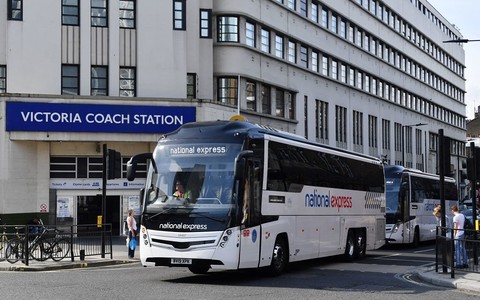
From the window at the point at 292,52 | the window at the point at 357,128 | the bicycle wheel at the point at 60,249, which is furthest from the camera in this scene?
the window at the point at 357,128

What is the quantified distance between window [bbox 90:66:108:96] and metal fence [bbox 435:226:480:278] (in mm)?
22025

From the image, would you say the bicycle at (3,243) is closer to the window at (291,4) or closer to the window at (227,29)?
the window at (227,29)

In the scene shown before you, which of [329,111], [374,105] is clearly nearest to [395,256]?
[329,111]

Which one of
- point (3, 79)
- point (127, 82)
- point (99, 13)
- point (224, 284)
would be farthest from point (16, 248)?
point (99, 13)

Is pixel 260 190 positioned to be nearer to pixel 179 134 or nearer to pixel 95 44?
pixel 179 134

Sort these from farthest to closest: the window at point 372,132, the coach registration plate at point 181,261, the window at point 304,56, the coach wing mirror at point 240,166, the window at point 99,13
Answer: the window at point 372,132
the window at point 304,56
the window at point 99,13
the coach registration plate at point 181,261
the coach wing mirror at point 240,166

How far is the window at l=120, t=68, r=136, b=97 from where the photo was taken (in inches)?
1469

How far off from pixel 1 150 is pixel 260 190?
67.1ft

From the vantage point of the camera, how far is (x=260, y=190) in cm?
1728

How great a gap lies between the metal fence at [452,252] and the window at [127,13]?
23.0 m

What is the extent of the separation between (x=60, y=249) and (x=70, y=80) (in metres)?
15.7

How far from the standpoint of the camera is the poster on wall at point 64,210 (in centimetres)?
3603

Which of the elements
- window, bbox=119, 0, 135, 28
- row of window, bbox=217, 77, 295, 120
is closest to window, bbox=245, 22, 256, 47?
row of window, bbox=217, 77, 295, 120

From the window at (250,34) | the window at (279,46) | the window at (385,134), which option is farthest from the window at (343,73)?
the window at (250,34)
